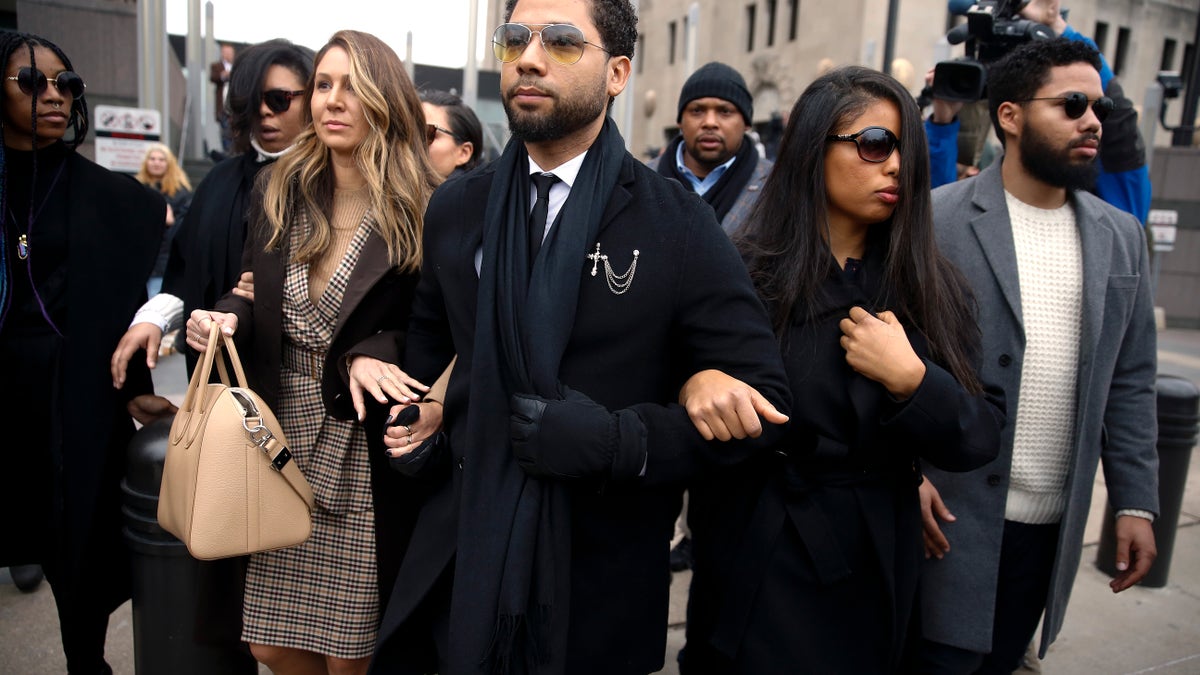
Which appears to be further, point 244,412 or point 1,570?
point 1,570

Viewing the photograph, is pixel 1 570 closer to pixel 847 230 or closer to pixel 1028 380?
pixel 847 230

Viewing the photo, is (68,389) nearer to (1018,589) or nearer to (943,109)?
(1018,589)

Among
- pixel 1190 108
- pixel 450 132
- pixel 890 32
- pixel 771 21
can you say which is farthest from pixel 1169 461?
pixel 771 21

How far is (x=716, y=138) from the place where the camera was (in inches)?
175

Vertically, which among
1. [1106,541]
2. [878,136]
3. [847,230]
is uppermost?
[878,136]

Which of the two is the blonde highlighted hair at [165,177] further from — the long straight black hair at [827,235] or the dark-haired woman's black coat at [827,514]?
the dark-haired woman's black coat at [827,514]

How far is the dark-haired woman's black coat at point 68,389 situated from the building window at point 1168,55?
37222 millimetres

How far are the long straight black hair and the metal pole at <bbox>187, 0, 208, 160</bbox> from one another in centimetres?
1381

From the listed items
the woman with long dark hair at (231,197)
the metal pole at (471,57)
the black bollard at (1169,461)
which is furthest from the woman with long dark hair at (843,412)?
the metal pole at (471,57)

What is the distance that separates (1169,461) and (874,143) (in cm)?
338

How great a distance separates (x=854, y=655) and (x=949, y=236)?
1311mm

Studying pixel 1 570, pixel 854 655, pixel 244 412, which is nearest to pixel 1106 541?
pixel 854 655

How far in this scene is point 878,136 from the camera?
7.34 feet

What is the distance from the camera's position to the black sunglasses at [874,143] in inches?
88.0
